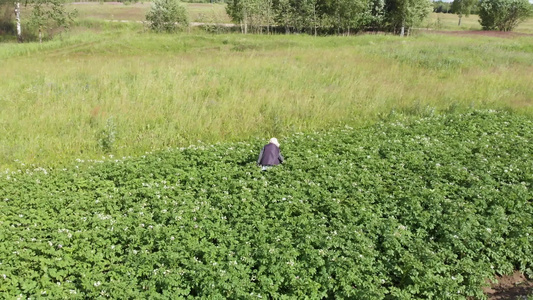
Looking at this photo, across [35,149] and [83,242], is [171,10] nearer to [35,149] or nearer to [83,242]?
[35,149]

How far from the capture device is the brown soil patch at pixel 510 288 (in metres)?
5.34

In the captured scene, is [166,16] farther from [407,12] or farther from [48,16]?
[407,12]

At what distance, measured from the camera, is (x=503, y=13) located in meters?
54.6

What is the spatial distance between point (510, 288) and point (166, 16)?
45.0m

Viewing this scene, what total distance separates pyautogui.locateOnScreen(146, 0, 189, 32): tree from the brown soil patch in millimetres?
43790

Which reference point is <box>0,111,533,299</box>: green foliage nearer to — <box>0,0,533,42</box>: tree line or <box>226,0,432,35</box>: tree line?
<box>0,0,533,42</box>: tree line

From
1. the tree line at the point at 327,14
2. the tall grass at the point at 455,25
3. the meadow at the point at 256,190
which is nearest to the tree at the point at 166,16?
the tree line at the point at 327,14

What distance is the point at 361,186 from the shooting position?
7.43m

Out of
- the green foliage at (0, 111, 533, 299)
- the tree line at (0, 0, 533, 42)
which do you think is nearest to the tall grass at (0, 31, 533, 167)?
the green foliage at (0, 111, 533, 299)

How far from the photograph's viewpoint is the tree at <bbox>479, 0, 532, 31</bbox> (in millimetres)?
53250

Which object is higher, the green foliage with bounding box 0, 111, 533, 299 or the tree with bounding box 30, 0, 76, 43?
the tree with bounding box 30, 0, 76, 43

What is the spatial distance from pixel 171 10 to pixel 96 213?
1653 inches

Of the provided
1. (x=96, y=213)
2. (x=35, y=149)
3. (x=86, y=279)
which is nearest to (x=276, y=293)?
(x=86, y=279)

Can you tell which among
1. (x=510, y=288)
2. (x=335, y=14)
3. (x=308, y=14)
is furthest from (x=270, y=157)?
(x=335, y=14)
